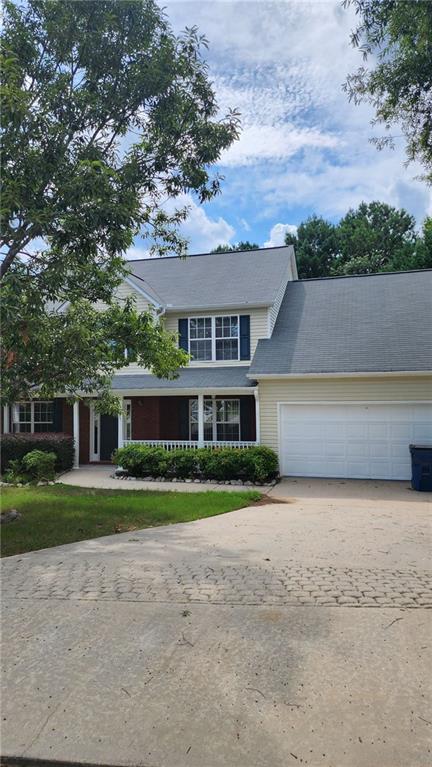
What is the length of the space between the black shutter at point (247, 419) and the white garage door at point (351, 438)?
2.00 meters

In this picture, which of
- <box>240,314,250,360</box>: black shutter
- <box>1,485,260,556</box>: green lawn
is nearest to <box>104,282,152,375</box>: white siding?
<box>240,314,250,360</box>: black shutter

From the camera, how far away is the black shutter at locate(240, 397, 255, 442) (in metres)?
16.5

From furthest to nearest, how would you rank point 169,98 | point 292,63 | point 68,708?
point 169,98, point 292,63, point 68,708

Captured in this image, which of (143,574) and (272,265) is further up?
(272,265)

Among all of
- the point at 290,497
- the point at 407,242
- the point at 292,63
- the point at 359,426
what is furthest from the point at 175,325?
the point at 407,242

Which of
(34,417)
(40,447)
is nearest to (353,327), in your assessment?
(40,447)

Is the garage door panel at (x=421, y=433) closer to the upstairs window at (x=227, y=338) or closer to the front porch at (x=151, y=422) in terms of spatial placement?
the front porch at (x=151, y=422)

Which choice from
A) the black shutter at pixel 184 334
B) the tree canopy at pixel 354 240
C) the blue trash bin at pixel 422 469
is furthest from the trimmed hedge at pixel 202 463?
the tree canopy at pixel 354 240

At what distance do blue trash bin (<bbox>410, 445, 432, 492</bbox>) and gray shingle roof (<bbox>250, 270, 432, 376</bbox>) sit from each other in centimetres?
232

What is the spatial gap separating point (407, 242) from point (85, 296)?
29.6 meters

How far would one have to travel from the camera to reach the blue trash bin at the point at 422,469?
39.8 feet

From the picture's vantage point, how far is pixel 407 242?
33.1 metres

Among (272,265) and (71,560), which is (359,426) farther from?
(71,560)

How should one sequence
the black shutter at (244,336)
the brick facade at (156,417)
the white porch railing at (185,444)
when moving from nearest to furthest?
the white porch railing at (185,444) → the black shutter at (244,336) → the brick facade at (156,417)
